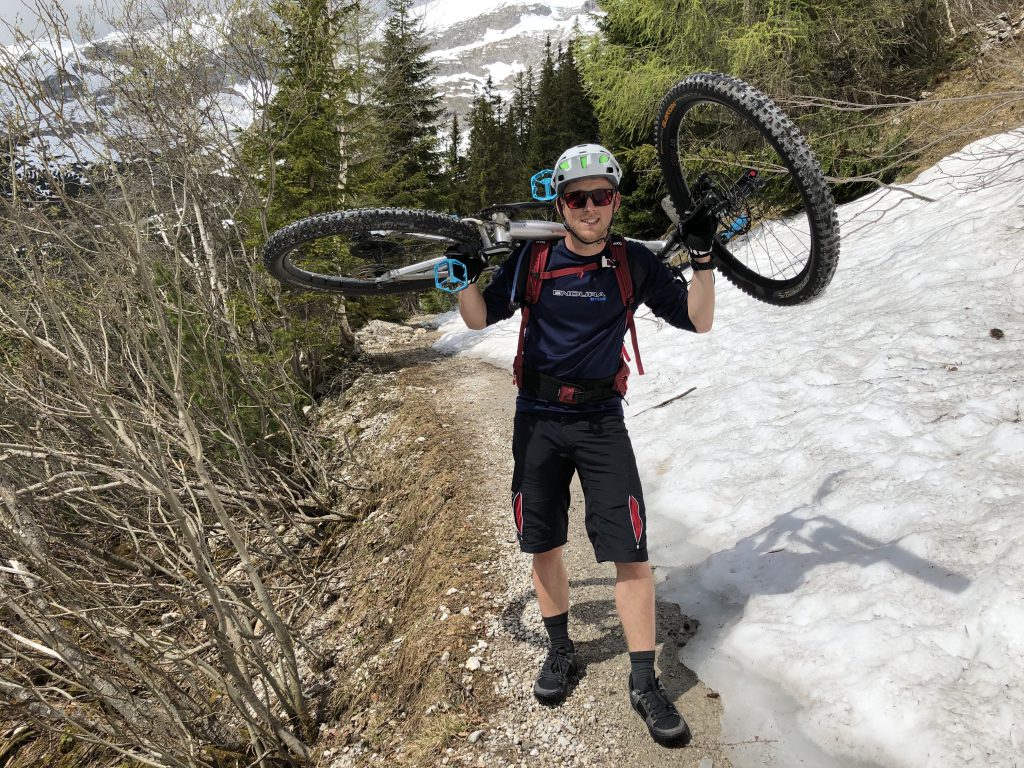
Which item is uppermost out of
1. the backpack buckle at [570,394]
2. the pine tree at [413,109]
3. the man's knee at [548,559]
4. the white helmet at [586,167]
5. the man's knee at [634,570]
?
the pine tree at [413,109]

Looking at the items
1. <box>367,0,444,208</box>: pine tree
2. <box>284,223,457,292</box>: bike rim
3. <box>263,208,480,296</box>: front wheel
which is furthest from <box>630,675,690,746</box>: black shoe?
<box>367,0,444,208</box>: pine tree

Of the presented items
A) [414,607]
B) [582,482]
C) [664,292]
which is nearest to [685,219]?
[664,292]

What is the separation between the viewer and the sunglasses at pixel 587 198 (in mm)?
2672

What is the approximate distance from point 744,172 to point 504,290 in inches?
60.2

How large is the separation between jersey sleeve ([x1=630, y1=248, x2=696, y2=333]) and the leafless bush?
2.45m

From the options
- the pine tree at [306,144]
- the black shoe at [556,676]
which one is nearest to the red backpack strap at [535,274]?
the black shoe at [556,676]

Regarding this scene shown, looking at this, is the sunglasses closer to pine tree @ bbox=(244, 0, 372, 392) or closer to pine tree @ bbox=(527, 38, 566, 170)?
pine tree @ bbox=(244, 0, 372, 392)

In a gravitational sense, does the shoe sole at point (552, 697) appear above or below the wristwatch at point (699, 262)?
below

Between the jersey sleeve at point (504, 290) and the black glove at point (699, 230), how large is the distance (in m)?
0.77

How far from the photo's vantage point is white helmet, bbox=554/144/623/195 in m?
2.65

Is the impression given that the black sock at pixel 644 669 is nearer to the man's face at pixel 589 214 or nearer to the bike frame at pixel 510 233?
the man's face at pixel 589 214

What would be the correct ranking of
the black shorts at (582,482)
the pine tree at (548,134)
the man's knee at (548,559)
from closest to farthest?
the black shorts at (582,482) < the man's knee at (548,559) < the pine tree at (548,134)

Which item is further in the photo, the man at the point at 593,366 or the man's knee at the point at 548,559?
the man's knee at the point at 548,559

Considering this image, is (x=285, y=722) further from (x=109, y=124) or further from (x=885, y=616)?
(x=109, y=124)
